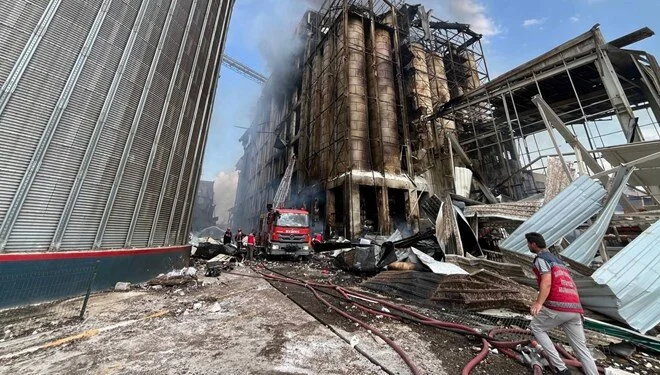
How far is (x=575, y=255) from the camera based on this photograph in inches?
217

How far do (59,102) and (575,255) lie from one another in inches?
468

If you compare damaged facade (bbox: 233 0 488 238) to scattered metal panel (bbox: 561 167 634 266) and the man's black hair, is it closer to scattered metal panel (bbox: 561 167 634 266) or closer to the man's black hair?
scattered metal panel (bbox: 561 167 634 266)

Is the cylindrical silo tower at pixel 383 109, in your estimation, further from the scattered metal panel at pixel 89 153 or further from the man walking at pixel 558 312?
the man walking at pixel 558 312

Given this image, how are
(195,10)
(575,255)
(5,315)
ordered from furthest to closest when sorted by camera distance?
(195,10) → (575,255) → (5,315)

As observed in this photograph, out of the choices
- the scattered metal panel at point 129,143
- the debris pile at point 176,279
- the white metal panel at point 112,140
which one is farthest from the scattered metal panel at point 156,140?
the debris pile at point 176,279

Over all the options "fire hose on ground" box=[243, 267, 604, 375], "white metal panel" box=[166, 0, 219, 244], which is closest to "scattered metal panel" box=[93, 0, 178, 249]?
"white metal panel" box=[166, 0, 219, 244]

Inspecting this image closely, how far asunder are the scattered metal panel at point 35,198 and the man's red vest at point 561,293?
9.10 meters

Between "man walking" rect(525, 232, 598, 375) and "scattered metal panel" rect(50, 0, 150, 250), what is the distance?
8934 mm

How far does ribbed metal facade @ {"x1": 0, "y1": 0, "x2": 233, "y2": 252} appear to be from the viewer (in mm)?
5605

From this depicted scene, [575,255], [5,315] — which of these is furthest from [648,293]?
[5,315]

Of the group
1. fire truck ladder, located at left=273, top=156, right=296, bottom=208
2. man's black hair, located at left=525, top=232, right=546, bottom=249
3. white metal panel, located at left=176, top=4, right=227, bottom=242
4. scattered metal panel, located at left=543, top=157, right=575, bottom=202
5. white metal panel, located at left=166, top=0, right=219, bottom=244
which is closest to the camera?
man's black hair, located at left=525, top=232, right=546, bottom=249

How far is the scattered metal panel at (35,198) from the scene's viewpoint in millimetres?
5340

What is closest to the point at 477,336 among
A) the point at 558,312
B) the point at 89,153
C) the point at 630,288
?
the point at 558,312

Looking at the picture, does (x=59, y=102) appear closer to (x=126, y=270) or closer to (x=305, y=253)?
(x=126, y=270)
